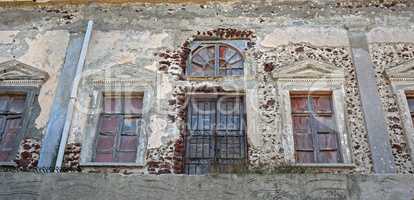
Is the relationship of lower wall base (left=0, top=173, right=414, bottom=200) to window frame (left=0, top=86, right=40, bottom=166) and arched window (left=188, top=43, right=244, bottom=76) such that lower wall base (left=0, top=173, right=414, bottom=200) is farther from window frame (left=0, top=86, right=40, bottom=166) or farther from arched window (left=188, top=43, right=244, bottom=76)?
arched window (left=188, top=43, right=244, bottom=76)

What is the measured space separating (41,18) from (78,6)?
790 mm

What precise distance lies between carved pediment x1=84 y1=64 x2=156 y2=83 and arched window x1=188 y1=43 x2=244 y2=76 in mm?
832

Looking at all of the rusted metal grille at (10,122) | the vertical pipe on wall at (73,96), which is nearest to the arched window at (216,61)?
the vertical pipe on wall at (73,96)

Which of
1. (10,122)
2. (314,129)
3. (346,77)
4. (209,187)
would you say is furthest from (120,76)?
(346,77)

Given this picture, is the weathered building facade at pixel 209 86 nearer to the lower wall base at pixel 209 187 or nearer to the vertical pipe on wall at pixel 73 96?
the vertical pipe on wall at pixel 73 96

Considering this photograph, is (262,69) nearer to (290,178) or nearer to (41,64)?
(290,178)

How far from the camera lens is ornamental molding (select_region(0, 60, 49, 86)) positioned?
9711 mm

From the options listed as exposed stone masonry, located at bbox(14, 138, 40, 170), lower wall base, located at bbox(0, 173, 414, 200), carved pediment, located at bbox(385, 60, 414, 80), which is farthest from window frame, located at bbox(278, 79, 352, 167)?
exposed stone masonry, located at bbox(14, 138, 40, 170)

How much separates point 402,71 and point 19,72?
23.3ft

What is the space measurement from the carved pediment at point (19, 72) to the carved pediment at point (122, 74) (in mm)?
850

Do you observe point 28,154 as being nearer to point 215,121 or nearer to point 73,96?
point 73,96

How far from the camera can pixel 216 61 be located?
33.0ft

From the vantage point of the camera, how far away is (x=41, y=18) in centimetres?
1072

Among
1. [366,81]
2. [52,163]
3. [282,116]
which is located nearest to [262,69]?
[282,116]
